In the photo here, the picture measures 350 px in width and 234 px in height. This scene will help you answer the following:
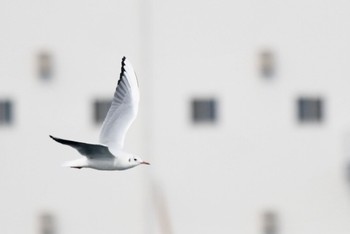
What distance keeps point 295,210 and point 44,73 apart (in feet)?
11.5

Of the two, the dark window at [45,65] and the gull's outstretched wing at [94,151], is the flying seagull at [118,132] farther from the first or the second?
the dark window at [45,65]

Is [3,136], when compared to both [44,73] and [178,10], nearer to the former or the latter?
[44,73]

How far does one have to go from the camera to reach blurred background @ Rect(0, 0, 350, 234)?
68.2ft

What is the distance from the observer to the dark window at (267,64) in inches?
834

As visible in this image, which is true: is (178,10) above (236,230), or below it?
above

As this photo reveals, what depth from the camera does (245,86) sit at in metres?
21.1

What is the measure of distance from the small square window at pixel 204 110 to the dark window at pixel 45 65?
1.74 meters

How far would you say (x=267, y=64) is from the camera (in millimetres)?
21234

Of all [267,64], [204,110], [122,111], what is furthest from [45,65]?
[122,111]

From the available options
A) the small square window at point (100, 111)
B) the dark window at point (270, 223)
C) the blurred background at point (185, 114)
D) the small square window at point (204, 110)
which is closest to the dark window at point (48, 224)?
the blurred background at point (185, 114)

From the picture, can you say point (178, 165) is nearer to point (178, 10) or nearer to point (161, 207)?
point (161, 207)

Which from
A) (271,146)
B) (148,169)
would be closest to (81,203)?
(148,169)

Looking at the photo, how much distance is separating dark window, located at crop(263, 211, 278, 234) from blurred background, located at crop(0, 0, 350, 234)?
0.06 ft

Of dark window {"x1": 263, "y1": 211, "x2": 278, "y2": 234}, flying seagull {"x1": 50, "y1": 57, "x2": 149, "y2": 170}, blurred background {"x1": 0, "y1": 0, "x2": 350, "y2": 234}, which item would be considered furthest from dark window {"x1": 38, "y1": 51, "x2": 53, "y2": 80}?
flying seagull {"x1": 50, "y1": 57, "x2": 149, "y2": 170}
